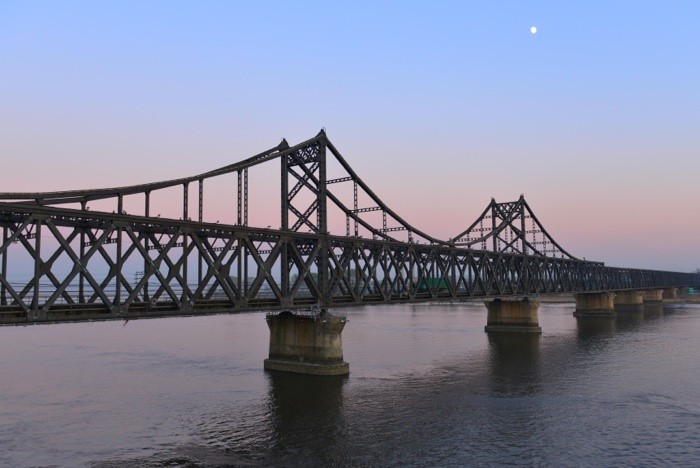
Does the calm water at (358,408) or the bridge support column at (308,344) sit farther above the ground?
the bridge support column at (308,344)

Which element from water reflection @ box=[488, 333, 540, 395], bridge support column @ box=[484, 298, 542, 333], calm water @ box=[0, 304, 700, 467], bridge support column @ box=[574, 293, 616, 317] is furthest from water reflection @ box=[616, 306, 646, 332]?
calm water @ box=[0, 304, 700, 467]

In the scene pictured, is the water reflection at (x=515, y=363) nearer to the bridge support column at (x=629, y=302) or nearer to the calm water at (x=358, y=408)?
the calm water at (x=358, y=408)

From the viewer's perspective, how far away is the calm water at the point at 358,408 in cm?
2952

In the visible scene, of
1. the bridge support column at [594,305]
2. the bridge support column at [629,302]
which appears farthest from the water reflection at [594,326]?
the bridge support column at [629,302]

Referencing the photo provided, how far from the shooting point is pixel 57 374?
52688 mm

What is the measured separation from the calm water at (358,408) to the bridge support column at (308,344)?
179 centimetres

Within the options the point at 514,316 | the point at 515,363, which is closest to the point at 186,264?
the point at 515,363

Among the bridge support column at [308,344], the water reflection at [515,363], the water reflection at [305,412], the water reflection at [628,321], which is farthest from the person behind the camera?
the water reflection at [628,321]

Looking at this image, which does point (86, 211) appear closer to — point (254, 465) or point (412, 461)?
point (254, 465)

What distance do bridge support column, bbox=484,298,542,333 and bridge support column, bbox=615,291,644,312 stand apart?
8123cm

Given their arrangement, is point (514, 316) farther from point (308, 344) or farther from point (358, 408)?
point (358, 408)

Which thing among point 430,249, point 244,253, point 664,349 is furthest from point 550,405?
point 664,349

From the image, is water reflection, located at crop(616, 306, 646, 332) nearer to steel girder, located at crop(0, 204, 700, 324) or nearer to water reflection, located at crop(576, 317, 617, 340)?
water reflection, located at crop(576, 317, 617, 340)

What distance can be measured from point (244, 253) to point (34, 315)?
19556 mm
